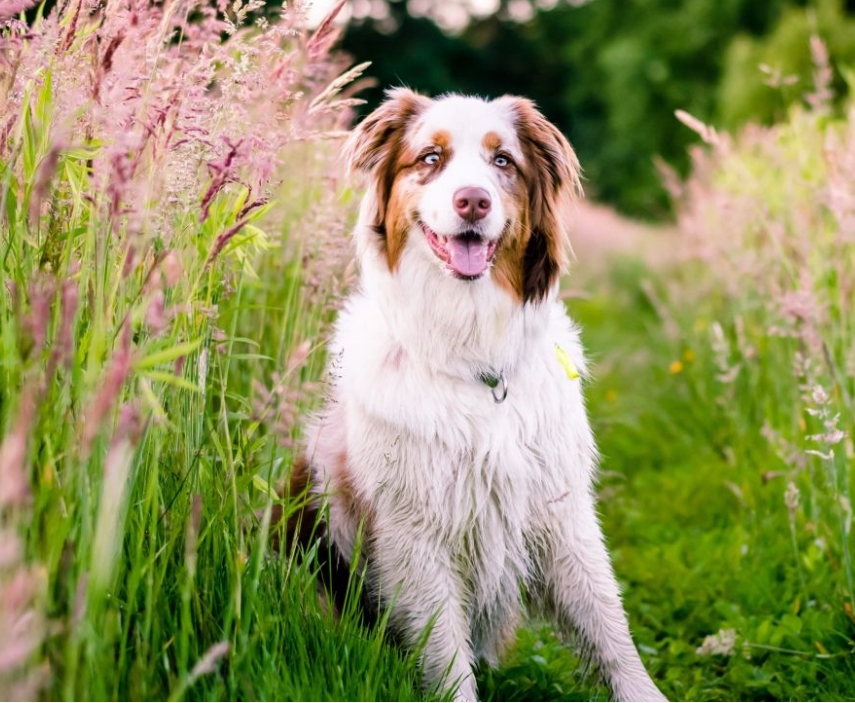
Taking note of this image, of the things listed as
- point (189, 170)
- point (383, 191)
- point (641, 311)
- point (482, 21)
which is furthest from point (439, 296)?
point (482, 21)

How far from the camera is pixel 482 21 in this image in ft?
135

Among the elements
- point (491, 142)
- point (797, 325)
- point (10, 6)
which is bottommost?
point (797, 325)

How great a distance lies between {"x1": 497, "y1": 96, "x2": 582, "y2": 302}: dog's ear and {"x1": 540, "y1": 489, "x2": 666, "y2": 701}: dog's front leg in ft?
2.55

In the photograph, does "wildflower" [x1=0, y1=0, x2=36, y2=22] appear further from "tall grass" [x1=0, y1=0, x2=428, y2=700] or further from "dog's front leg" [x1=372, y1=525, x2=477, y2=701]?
"dog's front leg" [x1=372, y1=525, x2=477, y2=701]

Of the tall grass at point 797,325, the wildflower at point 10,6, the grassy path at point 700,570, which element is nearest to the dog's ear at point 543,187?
the tall grass at point 797,325

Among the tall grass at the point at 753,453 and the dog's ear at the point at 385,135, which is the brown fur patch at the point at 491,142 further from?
the tall grass at the point at 753,453

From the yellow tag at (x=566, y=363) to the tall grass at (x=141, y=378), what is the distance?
1.05 meters

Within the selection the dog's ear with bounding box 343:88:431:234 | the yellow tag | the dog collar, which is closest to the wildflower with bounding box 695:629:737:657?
the yellow tag

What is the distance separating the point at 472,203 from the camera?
118 inches

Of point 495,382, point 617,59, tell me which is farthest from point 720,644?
point 617,59

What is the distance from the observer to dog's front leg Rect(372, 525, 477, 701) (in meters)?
3.05

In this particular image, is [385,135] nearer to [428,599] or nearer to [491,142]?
[491,142]

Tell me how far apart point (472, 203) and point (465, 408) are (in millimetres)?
659

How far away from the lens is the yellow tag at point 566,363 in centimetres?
320
